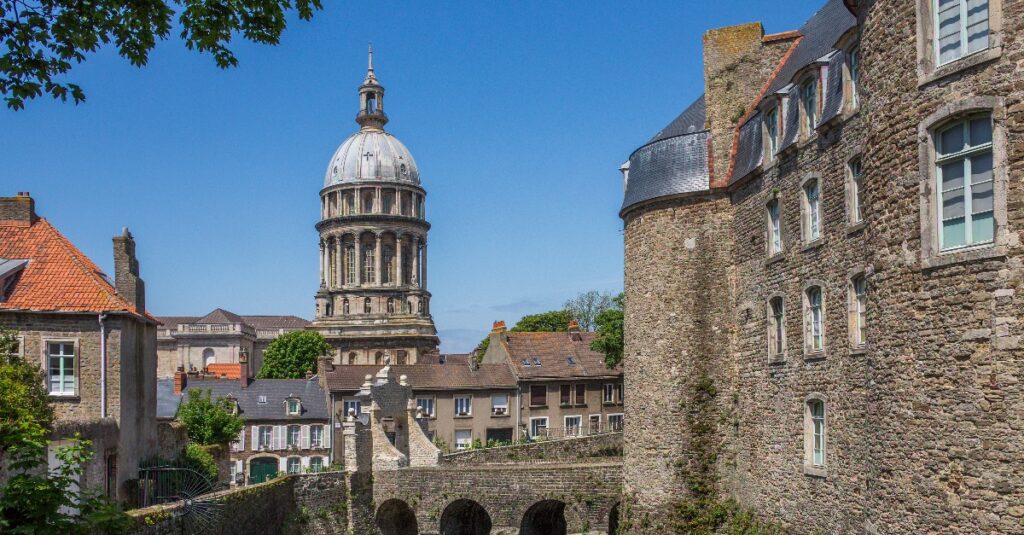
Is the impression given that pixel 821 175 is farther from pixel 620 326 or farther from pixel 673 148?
pixel 620 326

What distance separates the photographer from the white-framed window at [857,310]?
1720cm

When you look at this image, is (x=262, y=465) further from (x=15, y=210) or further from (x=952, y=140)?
(x=952, y=140)

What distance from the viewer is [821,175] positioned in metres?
18.7

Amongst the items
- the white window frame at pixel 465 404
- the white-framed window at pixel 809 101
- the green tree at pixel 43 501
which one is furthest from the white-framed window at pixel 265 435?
the green tree at pixel 43 501

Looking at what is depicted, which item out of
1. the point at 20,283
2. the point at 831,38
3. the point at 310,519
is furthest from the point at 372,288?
the point at 831,38

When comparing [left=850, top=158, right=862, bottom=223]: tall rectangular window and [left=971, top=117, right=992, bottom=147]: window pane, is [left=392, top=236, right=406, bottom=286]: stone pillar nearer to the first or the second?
[left=850, top=158, right=862, bottom=223]: tall rectangular window

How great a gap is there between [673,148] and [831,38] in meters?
5.36

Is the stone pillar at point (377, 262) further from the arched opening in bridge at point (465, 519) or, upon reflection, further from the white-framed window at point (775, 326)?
the white-framed window at point (775, 326)

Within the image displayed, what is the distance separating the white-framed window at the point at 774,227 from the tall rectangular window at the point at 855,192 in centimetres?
323

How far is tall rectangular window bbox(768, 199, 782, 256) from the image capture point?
20.9 metres

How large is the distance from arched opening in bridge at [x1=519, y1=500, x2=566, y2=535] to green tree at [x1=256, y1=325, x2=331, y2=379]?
167ft

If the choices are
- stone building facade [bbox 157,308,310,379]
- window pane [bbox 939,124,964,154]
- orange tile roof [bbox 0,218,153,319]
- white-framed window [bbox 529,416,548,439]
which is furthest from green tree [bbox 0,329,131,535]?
stone building facade [bbox 157,308,310,379]

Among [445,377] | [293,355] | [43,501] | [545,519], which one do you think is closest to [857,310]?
[43,501]

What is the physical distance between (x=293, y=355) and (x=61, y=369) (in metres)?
62.8
